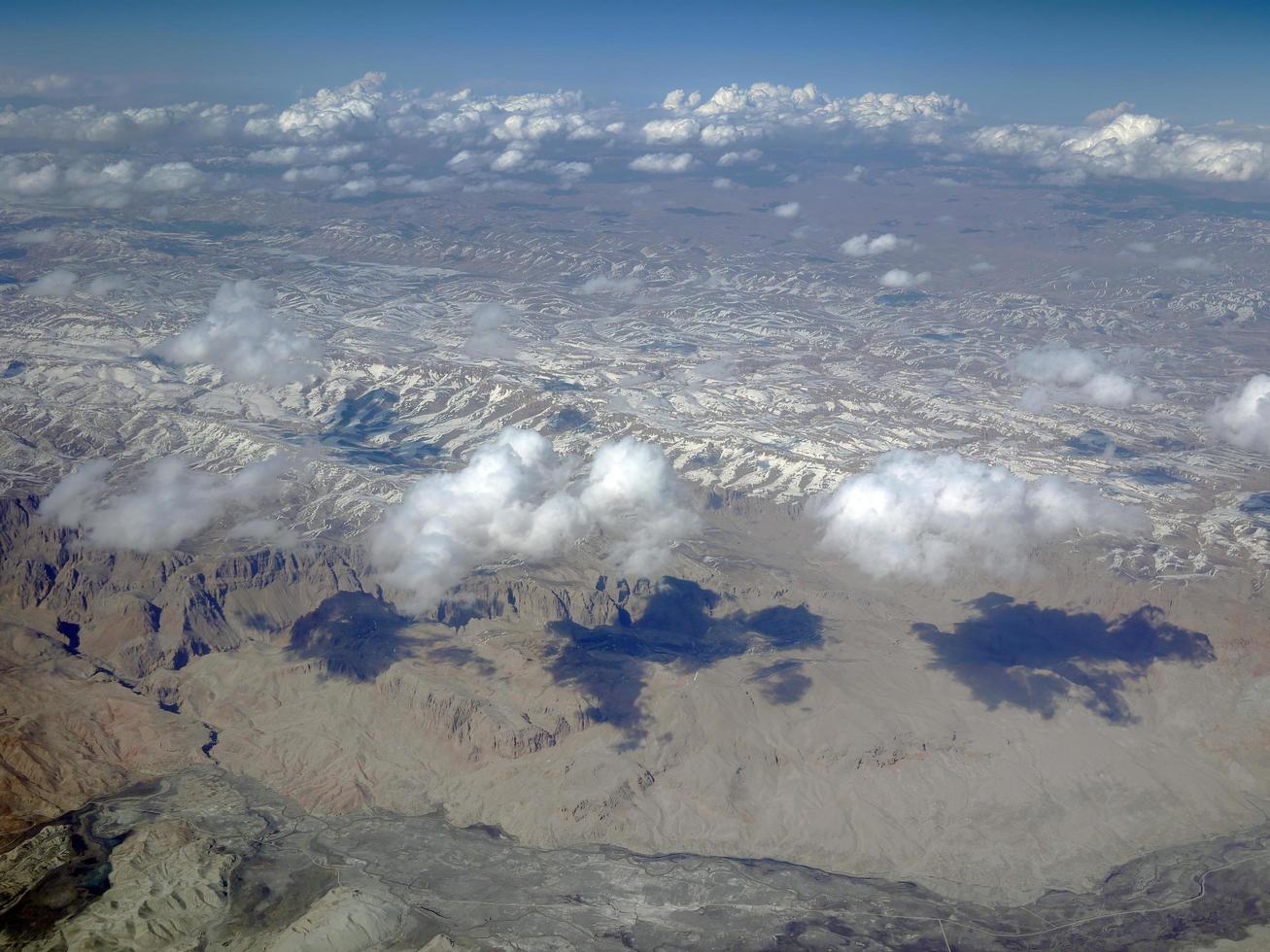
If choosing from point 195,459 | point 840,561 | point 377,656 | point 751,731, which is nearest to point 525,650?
point 377,656

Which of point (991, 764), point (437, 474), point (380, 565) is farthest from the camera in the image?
point (437, 474)

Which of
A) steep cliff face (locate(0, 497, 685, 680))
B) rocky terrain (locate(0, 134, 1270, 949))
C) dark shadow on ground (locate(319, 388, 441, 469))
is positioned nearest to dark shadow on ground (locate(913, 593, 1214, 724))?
rocky terrain (locate(0, 134, 1270, 949))

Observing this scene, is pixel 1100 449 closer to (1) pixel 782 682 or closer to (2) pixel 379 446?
(1) pixel 782 682

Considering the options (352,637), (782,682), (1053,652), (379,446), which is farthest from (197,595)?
(1053,652)

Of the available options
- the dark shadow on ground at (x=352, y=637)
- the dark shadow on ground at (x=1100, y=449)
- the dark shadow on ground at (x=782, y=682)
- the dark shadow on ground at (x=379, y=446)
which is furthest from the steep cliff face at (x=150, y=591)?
the dark shadow on ground at (x=1100, y=449)

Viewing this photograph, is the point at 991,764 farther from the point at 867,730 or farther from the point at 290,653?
the point at 290,653
